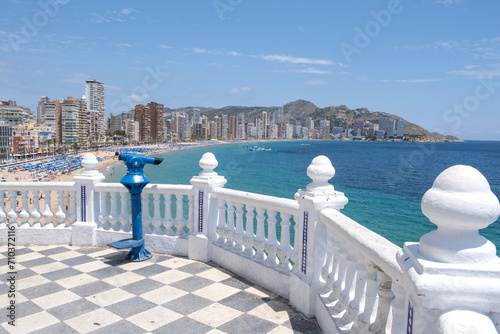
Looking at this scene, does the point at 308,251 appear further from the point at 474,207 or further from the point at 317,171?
the point at 474,207

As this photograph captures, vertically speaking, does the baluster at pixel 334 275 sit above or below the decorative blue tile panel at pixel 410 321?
below

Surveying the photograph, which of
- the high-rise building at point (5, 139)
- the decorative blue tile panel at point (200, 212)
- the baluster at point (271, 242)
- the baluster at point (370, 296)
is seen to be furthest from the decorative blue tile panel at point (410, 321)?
the high-rise building at point (5, 139)

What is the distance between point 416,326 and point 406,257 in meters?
0.32

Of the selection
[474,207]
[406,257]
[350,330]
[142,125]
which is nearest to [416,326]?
[406,257]

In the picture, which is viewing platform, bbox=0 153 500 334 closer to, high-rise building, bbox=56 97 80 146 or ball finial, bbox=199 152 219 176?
ball finial, bbox=199 152 219 176

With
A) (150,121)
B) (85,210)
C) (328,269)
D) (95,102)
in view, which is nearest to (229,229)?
(328,269)

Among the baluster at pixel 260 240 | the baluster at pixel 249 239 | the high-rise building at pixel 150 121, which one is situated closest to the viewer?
the baluster at pixel 260 240

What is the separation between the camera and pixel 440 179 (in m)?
A: 1.66

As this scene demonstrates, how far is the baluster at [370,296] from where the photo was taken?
2.49m

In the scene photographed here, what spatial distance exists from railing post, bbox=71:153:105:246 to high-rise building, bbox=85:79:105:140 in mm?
142762

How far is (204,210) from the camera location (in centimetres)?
549

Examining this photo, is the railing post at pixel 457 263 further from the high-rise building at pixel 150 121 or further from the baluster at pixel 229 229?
the high-rise building at pixel 150 121

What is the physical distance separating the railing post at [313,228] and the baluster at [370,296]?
1215mm

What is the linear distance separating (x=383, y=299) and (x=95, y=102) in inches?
6581
